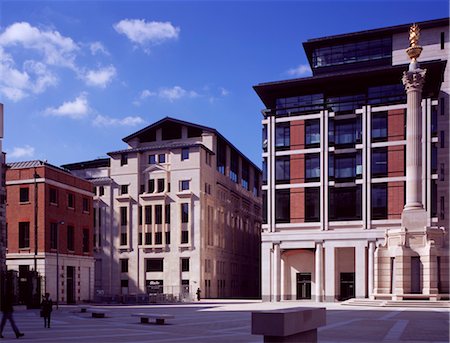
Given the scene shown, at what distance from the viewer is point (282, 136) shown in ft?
244

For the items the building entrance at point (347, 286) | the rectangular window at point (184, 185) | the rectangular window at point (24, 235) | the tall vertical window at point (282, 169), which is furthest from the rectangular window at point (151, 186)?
the building entrance at point (347, 286)

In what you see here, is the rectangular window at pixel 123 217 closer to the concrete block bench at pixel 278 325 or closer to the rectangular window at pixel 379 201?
the rectangular window at pixel 379 201

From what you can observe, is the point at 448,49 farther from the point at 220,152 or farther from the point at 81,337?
the point at 81,337

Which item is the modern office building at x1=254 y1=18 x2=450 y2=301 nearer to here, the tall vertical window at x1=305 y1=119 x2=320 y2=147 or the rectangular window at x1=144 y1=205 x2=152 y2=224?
the tall vertical window at x1=305 y1=119 x2=320 y2=147

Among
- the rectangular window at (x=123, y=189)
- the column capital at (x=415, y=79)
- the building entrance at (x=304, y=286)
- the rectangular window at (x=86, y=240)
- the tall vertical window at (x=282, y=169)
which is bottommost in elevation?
the building entrance at (x=304, y=286)

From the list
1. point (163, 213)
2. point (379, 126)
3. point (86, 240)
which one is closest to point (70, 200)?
point (86, 240)

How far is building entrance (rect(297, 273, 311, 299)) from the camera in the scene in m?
73.6

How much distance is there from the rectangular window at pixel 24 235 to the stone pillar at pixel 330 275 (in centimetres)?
3464

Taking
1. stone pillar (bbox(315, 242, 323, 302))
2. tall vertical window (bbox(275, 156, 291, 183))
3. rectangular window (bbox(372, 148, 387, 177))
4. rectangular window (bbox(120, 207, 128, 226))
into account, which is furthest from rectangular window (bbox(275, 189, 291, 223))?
rectangular window (bbox(120, 207, 128, 226))

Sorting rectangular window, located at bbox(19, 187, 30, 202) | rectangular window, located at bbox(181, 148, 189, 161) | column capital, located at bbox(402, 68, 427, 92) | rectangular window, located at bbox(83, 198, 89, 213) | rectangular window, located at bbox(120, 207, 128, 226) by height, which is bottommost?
rectangular window, located at bbox(120, 207, 128, 226)

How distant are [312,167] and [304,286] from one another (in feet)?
50.0

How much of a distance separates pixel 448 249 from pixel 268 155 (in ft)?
97.5

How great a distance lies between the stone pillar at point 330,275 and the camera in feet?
230

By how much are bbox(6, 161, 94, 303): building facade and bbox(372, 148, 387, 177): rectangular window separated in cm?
3565
